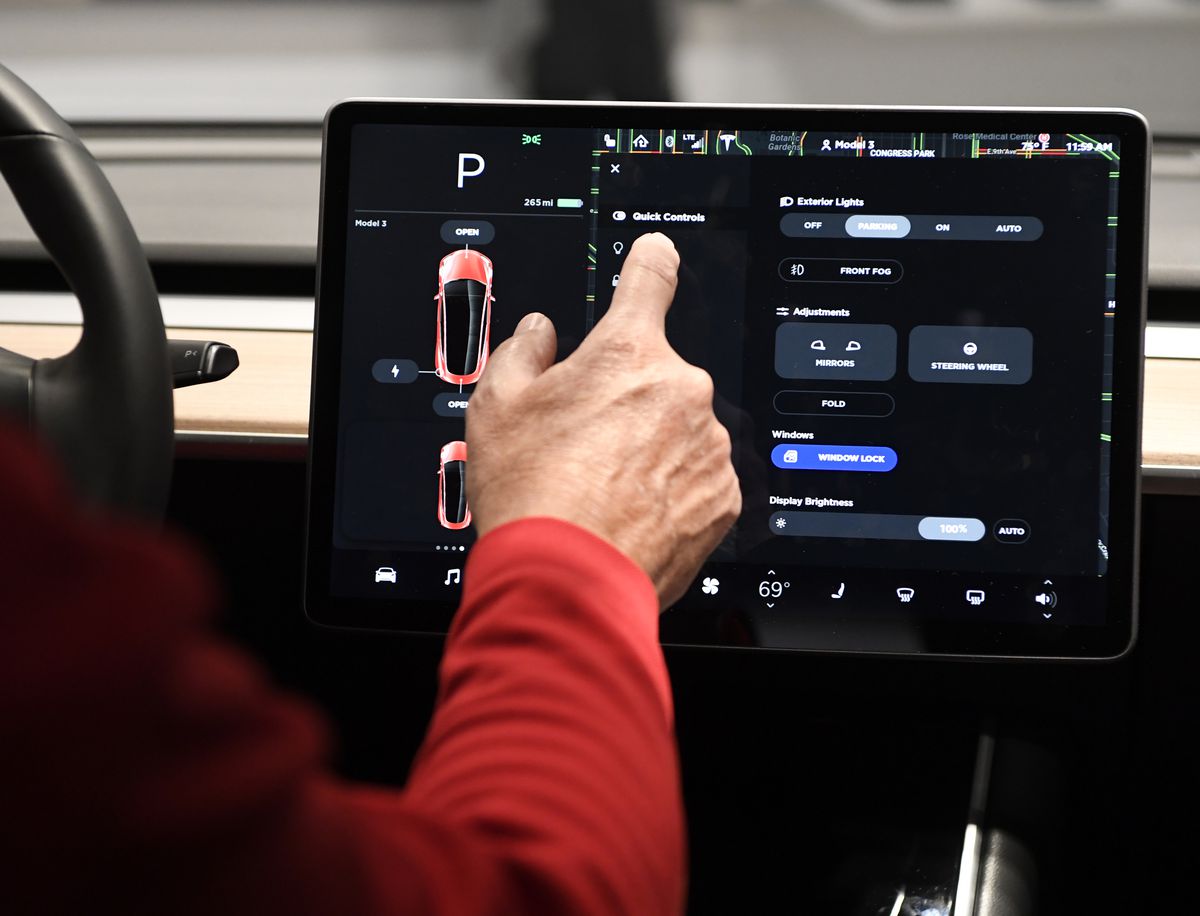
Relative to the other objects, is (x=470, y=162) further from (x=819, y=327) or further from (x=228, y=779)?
(x=228, y=779)

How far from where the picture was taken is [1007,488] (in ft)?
2.31

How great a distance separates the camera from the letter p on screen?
2.37 ft

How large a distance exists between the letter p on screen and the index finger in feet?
0.34

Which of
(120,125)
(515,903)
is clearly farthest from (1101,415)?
(120,125)

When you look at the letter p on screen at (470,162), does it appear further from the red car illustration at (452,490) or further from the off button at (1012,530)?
the off button at (1012,530)

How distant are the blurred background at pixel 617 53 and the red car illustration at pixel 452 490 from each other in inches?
24.7

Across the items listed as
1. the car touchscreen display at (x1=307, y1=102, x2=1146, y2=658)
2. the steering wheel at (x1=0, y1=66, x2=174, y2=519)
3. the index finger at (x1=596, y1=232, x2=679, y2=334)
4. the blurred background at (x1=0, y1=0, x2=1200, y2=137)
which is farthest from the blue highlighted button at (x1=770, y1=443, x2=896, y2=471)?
the blurred background at (x1=0, y1=0, x2=1200, y2=137)

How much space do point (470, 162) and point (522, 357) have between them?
0.44 ft

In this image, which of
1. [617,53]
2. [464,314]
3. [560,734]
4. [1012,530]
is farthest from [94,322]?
[617,53]

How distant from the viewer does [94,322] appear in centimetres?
63

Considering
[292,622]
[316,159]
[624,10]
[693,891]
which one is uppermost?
[624,10]

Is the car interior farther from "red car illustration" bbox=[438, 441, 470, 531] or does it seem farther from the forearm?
the forearm

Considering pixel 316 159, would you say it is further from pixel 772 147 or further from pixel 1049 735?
pixel 1049 735

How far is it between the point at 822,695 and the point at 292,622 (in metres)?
0.48
